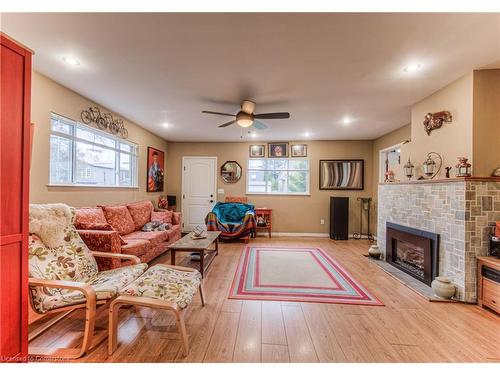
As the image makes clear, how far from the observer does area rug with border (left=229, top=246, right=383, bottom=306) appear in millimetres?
2424

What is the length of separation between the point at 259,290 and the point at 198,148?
439cm

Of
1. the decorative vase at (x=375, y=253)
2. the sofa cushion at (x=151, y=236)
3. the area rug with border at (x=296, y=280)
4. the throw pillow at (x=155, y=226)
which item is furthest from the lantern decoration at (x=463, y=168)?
the throw pillow at (x=155, y=226)

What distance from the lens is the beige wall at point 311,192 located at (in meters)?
5.60

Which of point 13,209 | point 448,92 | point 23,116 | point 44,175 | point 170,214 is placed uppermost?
point 448,92

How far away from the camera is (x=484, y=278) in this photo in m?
2.24

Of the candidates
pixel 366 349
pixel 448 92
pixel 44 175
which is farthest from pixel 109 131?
pixel 448 92

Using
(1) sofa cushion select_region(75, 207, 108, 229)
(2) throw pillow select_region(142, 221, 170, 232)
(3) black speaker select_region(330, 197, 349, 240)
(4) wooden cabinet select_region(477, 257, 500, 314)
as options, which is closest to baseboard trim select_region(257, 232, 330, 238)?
(3) black speaker select_region(330, 197, 349, 240)

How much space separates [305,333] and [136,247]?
2252 millimetres

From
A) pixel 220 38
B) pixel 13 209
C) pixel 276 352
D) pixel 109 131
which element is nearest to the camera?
pixel 13 209

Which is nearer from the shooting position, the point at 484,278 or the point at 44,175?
the point at 484,278

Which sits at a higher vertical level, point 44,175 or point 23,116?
→ point 23,116

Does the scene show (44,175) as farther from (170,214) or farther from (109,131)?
(170,214)

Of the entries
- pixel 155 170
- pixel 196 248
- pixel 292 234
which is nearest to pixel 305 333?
pixel 196 248

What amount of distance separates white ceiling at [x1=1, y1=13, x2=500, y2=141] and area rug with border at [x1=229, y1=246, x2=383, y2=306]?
245 cm
